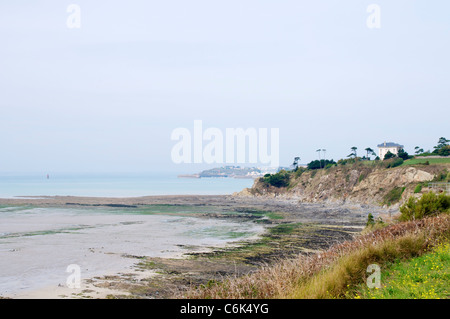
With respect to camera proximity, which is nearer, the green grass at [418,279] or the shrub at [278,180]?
the green grass at [418,279]

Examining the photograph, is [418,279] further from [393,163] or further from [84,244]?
[393,163]

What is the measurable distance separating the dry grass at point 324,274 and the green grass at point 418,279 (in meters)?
0.47

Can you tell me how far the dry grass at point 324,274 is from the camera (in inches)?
376

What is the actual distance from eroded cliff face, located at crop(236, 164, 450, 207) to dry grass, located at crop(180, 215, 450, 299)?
41532mm

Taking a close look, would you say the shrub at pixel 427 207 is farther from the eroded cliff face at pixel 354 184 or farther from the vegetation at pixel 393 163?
the vegetation at pixel 393 163

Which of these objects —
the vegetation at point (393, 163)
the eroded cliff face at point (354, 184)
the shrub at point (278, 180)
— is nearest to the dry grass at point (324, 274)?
the eroded cliff face at point (354, 184)

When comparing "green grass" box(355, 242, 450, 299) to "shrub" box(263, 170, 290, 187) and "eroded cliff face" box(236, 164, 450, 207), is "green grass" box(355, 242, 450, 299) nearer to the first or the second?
"eroded cliff face" box(236, 164, 450, 207)

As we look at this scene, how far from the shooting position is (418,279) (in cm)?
975

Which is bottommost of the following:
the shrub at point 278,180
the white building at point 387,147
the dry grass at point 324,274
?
the shrub at point 278,180

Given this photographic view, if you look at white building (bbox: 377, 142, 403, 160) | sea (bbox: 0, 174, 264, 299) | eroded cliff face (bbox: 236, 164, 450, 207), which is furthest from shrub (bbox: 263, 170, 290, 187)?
sea (bbox: 0, 174, 264, 299)

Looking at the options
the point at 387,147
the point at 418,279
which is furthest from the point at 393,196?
the point at 387,147

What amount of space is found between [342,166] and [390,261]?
80.0 metres

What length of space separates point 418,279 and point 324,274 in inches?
82.5
